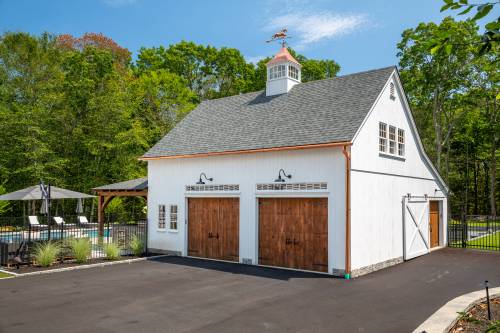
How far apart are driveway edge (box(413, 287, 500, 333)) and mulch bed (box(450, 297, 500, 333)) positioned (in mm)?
108

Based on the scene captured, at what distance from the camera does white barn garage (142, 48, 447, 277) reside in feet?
45.6

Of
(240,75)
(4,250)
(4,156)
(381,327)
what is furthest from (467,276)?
(240,75)

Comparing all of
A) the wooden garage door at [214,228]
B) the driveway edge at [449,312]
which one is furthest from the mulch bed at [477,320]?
the wooden garage door at [214,228]

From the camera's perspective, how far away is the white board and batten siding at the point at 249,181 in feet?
44.7

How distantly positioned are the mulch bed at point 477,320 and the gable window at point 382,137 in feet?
24.6

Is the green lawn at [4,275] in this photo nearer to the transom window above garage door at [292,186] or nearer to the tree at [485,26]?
→ the transom window above garage door at [292,186]

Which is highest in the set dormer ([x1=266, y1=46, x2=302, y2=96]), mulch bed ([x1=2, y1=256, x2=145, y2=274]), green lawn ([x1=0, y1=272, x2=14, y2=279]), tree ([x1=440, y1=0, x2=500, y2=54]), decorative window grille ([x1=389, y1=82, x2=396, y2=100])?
dormer ([x1=266, y1=46, x2=302, y2=96])

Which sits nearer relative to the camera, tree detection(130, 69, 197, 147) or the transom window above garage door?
the transom window above garage door

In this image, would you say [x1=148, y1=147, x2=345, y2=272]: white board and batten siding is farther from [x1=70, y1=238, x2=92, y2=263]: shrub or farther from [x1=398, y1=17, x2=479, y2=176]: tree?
[x1=398, y1=17, x2=479, y2=176]: tree

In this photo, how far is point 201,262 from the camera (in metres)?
16.4

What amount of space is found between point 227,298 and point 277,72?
12.5 meters

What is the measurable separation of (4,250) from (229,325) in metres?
11.4

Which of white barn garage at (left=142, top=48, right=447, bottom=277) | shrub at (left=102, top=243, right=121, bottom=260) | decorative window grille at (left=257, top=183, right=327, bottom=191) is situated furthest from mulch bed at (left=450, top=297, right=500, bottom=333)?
shrub at (left=102, top=243, right=121, bottom=260)

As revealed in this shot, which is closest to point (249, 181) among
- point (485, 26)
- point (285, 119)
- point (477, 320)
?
point (285, 119)
